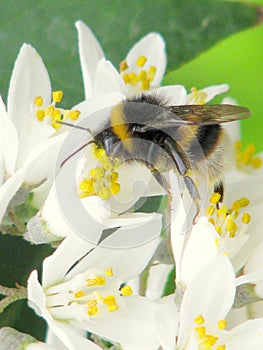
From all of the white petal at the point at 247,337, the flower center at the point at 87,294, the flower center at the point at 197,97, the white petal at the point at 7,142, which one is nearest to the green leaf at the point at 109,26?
the flower center at the point at 197,97

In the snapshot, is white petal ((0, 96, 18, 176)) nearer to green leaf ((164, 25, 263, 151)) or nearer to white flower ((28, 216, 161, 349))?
white flower ((28, 216, 161, 349))

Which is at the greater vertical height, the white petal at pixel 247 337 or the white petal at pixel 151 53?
the white petal at pixel 151 53

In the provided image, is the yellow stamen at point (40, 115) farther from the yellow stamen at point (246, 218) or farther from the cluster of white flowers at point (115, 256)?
the yellow stamen at point (246, 218)

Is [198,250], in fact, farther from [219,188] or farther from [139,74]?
[139,74]

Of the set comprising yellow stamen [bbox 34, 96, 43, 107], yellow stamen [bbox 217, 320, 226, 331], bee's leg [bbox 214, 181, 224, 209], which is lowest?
yellow stamen [bbox 217, 320, 226, 331]

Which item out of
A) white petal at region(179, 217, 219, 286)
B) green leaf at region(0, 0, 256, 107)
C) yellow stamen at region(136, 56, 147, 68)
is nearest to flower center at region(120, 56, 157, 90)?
yellow stamen at region(136, 56, 147, 68)

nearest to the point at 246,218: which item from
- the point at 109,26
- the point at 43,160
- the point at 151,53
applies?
the point at 43,160
